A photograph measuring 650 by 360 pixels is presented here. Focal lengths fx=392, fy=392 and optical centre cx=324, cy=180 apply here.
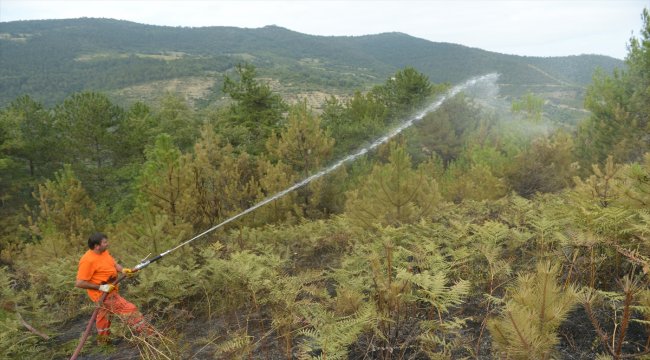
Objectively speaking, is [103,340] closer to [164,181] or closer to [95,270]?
[95,270]

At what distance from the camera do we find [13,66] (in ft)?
513

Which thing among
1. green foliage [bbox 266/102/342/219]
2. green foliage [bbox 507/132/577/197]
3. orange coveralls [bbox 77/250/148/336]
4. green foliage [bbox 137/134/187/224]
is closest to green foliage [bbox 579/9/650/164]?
green foliage [bbox 507/132/577/197]

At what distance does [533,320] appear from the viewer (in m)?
2.11

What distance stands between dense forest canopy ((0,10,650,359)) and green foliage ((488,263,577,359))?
1cm

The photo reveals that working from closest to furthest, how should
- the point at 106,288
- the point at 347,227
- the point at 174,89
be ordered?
the point at 106,288
the point at 347,227
the point at 174,89

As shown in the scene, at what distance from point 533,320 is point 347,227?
20.7 ft

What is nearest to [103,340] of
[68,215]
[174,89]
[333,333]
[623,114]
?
[333,333]

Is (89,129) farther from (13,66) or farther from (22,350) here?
(13,66)

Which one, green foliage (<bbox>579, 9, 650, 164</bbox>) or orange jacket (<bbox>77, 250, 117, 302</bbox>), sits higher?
green foliage (<bbox>579, 9, 650, 164</bbox>)

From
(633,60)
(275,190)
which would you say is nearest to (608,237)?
(275,190)

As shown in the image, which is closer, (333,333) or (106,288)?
(333,333)

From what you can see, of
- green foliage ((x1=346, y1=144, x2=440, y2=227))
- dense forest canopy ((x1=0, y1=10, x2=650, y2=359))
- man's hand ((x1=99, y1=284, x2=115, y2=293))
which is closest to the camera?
dense forest canopy ((x1=0, y1=10, x2=650, y2=359))

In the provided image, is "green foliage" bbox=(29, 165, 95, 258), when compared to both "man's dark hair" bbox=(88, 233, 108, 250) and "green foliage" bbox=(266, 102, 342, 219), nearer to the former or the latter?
"green foliage" bbox=(266, 102, 342, 219)

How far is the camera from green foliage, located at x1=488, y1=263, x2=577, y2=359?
78.7 inches
